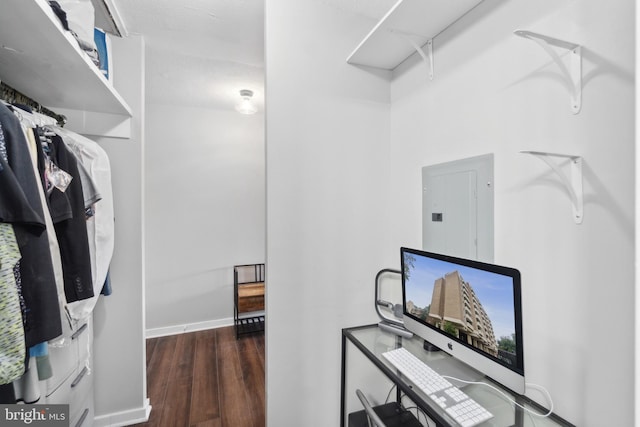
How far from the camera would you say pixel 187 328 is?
10.6 ft

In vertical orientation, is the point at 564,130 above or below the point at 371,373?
above

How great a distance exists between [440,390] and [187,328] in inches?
120

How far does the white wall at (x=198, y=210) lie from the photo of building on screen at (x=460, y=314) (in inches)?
107

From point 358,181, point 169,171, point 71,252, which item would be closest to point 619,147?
point 358,181

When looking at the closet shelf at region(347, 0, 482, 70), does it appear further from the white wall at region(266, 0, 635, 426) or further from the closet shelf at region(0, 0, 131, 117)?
the closet shelf at region(0, 0, 131, 117)

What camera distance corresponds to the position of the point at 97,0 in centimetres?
152

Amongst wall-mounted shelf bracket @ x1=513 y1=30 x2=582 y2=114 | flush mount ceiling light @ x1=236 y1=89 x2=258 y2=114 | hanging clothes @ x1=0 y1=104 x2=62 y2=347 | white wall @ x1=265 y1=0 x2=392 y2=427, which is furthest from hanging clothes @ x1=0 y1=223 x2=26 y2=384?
flush mount ceiling light @ x1=236 y1=89 x2=258 y2=114

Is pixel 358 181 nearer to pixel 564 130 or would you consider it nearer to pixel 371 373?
pixel 564 130

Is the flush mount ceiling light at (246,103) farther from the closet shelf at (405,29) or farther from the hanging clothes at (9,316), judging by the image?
the hanging clothes at (9,316)

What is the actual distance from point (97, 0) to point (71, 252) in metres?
1.37

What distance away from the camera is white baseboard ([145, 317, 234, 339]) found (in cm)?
309

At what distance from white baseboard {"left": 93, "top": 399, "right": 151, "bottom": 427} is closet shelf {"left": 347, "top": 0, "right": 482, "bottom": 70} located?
259 cm

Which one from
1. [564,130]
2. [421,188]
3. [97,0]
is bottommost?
[421,188]

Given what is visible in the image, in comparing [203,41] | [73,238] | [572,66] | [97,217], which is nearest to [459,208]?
[572,66]
